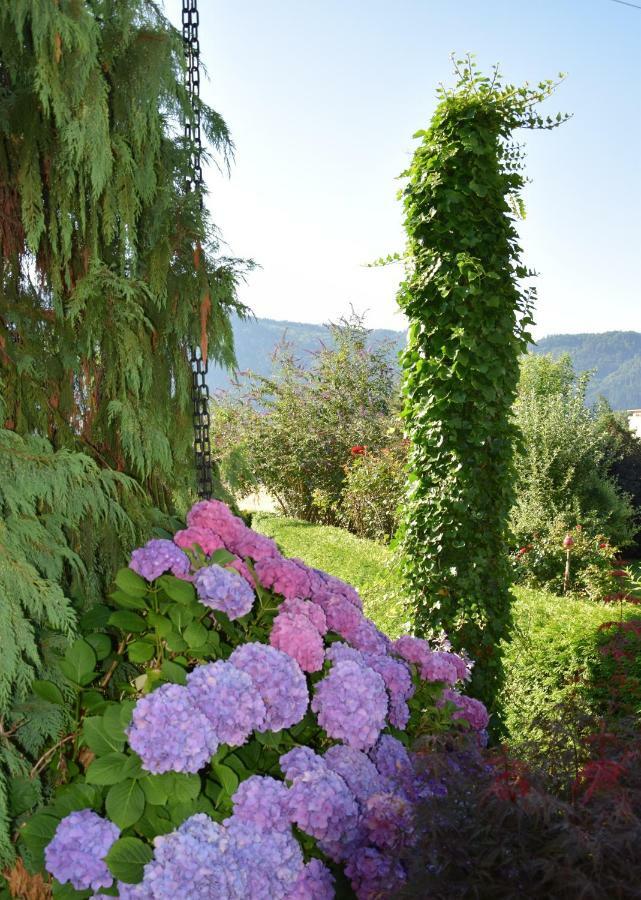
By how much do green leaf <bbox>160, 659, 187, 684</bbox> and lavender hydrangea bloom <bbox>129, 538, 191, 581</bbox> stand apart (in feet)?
0.79

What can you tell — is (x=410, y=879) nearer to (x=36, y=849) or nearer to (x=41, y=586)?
(x=36, y=849)

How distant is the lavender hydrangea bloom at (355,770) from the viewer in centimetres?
168

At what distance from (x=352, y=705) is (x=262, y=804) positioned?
310 mm

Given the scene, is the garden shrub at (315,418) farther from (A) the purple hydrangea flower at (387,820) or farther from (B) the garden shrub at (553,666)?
(A) the purple hydrangea flower at (387,820)

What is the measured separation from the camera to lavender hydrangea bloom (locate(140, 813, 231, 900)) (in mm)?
1386

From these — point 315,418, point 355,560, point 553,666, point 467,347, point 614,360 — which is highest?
point 614,360

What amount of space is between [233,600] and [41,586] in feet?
1.38

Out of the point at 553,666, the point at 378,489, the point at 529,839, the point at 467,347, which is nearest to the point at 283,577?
the point at 529,839

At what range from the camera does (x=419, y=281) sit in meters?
3.90

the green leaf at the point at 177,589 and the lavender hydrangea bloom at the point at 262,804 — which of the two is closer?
the lavender hydrangea bloom at the point at 262,804

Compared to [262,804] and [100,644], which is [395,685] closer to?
[262,804]

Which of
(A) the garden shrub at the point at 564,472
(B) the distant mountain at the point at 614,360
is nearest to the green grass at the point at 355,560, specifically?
(A) the garden shrub at the point at 564,472

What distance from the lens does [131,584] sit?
1.83m

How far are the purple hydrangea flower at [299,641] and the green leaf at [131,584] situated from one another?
0.33 m
